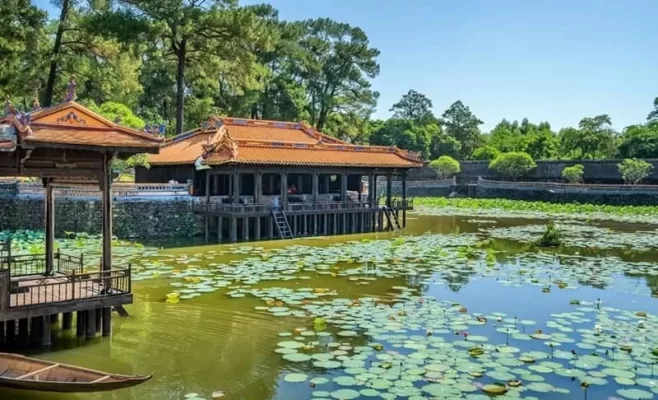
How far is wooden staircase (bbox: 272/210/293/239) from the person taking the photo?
2378 centimetres

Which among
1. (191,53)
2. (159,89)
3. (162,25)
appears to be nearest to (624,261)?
(162,25)

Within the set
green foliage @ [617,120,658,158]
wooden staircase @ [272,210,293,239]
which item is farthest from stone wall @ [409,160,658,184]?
wooden staircase @ [272,210,293,239]

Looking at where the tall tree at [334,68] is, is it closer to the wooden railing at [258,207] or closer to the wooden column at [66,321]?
the wooden railing at [258,207]

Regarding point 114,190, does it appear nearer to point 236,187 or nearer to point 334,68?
point 236,187

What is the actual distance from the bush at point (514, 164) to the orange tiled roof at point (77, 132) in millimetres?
44274

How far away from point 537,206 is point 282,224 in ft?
80.8

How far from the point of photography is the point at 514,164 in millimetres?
51062

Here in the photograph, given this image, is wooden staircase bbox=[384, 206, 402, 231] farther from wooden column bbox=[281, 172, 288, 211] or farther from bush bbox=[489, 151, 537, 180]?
bush bbox=[489, 151, 537, 180]

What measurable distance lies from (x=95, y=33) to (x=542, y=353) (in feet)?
69.9

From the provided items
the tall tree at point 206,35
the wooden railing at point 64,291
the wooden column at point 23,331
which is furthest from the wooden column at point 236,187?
the wooden column at point 23,331

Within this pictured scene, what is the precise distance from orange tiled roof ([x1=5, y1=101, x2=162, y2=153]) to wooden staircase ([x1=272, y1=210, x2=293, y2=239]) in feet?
43.6

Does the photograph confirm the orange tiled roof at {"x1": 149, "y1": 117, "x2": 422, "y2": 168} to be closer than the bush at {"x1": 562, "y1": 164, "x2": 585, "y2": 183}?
Yes

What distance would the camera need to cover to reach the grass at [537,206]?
1553 inches

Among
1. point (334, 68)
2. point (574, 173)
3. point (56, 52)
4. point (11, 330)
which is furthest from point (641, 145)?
point (11, 330)
